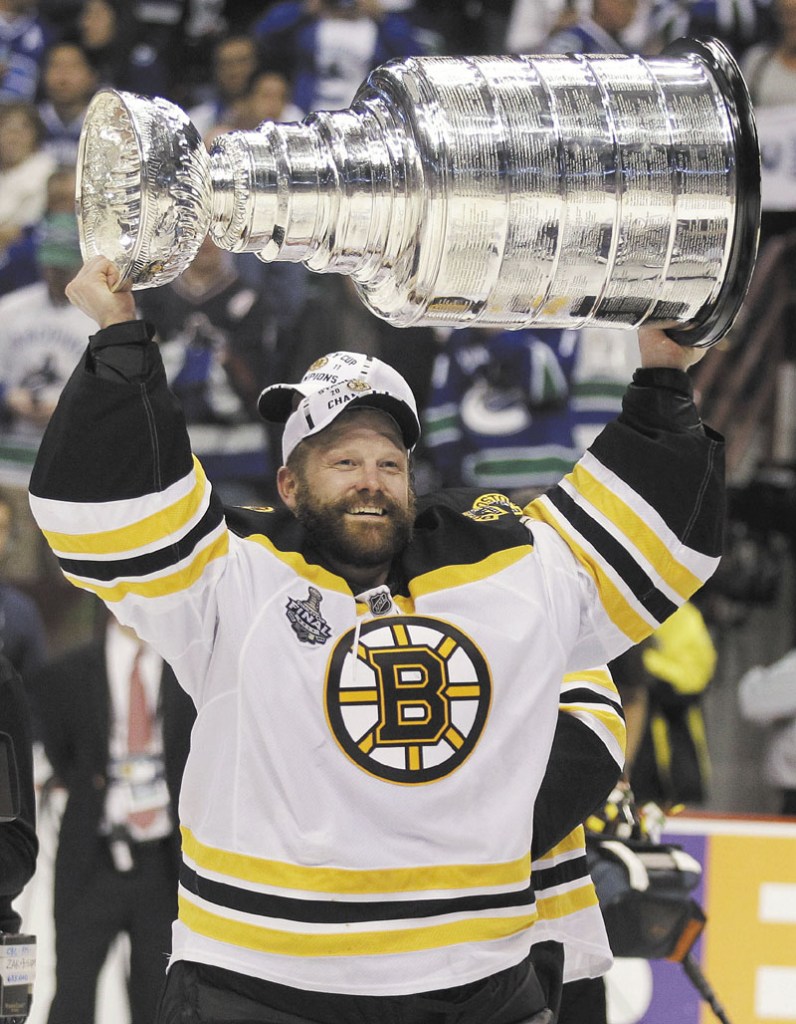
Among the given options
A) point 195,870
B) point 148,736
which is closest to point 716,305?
point 195,870

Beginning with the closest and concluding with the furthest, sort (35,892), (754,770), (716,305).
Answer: (716,305)
(35,892)
(754,770)

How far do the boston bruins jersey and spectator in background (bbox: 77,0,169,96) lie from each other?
4373mm

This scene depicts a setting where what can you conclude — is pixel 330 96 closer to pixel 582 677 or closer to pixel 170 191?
pixel 582 677

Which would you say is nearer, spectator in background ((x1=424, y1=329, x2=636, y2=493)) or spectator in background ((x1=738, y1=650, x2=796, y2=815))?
spectator in background ((x1=738, y1=650, x2=796, y2=815))

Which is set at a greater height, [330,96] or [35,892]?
[330,96]

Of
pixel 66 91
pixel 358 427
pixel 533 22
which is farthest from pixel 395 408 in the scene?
pixel 66 91

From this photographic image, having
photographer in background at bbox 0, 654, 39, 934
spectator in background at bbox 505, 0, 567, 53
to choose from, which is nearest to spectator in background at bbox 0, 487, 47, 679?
photographer in background at bbox 0, 654, 39, 934

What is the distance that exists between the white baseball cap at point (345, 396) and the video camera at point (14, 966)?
624 mm

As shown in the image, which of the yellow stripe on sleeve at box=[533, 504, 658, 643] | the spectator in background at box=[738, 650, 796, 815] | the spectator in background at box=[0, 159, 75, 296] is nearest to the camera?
the yellow stripe on sleeve at box=[533, 504, 658, 643]

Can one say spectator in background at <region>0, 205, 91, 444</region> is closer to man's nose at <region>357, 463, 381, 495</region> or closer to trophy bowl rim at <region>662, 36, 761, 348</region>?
man's nose at <region>357, 463, 381, 495</region>

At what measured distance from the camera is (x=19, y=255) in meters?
5.70

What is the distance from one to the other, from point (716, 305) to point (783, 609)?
14.7 feet

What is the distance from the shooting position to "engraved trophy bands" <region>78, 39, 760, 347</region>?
5.82 ft

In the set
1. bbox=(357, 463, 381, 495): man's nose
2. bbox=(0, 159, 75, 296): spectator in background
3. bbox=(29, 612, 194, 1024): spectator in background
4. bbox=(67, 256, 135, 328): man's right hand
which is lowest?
bbox=(29, 612, 194, 1024): spectator in background
